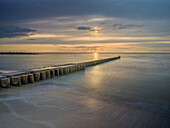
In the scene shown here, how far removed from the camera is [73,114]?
5.16 meters

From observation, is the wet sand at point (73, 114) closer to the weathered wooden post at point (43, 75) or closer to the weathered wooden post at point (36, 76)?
the weathered wooden post at point (36, 76)

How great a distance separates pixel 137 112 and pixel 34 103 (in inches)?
172

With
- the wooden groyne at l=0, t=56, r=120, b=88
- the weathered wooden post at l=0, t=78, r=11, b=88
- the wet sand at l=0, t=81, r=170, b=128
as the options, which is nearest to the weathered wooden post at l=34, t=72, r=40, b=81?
the wooden groyne at l=0, t=56, r=120, b=88

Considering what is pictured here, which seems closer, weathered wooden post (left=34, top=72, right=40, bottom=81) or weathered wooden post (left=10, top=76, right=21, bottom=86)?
weathered wooden post (left=10, top=76, right=21, bottom=86)

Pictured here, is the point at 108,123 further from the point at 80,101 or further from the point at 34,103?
the point at 34,103

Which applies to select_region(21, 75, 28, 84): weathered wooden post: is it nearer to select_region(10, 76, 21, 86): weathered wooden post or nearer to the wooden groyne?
the wooden groyne

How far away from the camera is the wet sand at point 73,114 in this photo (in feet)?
14.5

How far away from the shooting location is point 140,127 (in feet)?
14.2

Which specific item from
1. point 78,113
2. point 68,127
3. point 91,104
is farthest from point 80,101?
point 68,127

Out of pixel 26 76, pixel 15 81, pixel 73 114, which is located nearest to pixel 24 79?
pixel 26 76

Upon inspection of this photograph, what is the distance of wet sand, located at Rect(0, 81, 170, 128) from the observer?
4430 mm

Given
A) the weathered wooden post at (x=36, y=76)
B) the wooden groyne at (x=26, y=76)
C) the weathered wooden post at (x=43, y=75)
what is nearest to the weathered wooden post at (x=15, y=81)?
the wooden groyne at (x=26, y=76)

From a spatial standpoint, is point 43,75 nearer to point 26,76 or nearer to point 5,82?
point 26,76

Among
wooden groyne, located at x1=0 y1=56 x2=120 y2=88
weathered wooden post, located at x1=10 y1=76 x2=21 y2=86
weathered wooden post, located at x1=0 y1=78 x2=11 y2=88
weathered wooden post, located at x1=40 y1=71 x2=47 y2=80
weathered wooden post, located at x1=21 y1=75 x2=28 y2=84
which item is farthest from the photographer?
weathered wooden post, located at x1=40 y1=71 x2=47 y2=80
